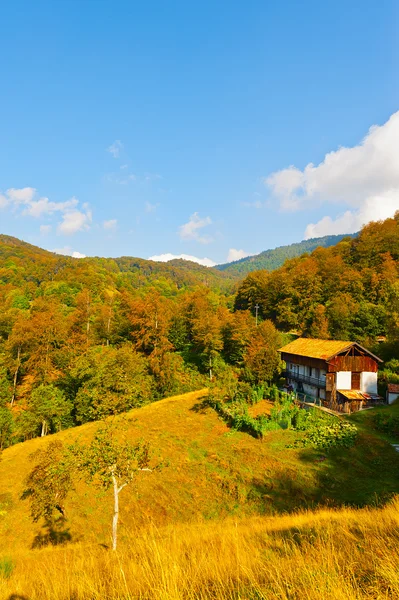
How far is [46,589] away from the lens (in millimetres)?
4996

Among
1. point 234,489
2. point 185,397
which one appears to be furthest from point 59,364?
point 234,489

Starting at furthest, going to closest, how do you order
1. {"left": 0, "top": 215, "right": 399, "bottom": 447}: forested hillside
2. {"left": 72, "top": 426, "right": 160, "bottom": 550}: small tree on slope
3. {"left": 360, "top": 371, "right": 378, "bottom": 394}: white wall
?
{"left": 0, "top": 215, "right": 399, "bottom": 447}: forested hillside, {"left": 360, "top": 371, "right": 378, "bottom": 394}: white wall, {"left": 72, "top": 426, "right": 160, "bottom": 550}: small tree on slope

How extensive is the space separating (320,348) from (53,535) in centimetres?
3497

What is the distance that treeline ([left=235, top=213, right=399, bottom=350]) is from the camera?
54531 millimetres

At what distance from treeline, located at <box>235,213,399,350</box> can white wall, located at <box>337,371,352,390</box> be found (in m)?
12.4

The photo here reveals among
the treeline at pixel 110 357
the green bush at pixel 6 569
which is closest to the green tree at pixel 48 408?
the treeline at pixel 110 357

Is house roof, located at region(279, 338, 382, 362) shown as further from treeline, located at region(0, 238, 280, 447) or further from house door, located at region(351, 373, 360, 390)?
treeline, located at region(0, 238, 280, 447)

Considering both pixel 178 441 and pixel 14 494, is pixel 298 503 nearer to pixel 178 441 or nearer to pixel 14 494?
pixel 178 441

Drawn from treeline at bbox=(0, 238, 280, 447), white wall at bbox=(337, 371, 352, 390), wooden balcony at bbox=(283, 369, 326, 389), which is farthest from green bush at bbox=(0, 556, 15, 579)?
wooden balcony at bbox=(283, 369, 326, 389)

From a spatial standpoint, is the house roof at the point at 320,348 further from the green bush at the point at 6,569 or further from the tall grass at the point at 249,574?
the green bush at the point at 6,569

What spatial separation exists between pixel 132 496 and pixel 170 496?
8.94 feet

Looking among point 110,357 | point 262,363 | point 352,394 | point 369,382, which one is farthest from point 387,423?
point 110,357

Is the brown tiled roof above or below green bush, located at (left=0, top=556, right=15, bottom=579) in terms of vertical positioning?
below

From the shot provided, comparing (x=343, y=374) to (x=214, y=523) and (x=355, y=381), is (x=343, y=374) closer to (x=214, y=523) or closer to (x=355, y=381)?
(x=355, y=381)
